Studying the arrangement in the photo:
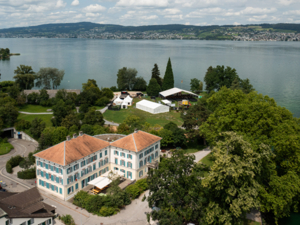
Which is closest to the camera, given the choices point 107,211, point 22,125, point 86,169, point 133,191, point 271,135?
point 107,211

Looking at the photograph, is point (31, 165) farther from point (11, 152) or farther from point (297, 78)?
point (297, 78)

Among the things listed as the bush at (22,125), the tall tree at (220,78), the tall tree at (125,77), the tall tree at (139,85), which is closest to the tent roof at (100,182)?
the bush at (22,125)

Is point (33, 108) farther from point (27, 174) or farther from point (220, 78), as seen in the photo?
point (220, 78)

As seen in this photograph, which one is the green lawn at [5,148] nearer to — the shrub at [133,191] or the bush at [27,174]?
the bush at [27,174]

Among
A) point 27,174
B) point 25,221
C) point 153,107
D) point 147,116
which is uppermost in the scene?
point 153,107

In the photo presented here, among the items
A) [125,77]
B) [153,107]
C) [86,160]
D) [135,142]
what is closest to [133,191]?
[135,142]

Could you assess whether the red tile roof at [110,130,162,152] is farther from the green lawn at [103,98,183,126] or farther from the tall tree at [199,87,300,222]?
the green lawn at [103,98,183,126]
